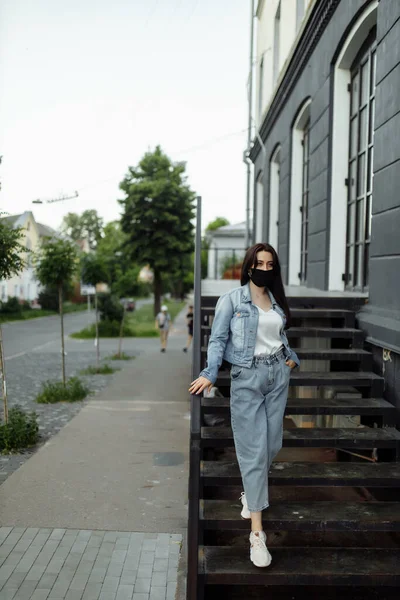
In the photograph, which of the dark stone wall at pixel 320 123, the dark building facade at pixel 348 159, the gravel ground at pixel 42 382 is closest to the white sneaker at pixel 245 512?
the dark building facade at pixel 348 159

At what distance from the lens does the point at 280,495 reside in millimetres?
4621

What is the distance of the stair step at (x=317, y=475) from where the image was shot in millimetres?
4246

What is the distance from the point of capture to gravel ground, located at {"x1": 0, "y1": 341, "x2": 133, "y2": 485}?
7469mm

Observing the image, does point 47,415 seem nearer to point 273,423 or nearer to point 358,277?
point 358,277

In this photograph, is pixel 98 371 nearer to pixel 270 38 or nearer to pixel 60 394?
pixel 60 394

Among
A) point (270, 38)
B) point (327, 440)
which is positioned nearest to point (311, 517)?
point (327, 440)

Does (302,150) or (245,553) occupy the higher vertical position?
(302,150)

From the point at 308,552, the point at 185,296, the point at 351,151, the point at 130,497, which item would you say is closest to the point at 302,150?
the point at 351,151

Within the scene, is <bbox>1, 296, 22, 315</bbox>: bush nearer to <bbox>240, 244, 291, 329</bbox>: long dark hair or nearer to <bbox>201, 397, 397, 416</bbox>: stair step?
<bbox>201, 397, 397, 416</bbox>: stair step

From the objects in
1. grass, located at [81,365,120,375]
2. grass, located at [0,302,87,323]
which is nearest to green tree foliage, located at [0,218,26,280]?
grass, located at [81,365,120,375]

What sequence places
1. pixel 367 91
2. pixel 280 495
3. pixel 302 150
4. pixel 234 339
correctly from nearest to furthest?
pixel 234 339, pixel 280 495, pixel 367 91, pixel 302 150

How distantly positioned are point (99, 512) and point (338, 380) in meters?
2.43

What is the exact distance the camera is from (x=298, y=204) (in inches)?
444

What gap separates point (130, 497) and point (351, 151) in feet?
17.2
